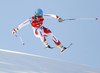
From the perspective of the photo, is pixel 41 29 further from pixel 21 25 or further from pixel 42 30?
pixel 21 25

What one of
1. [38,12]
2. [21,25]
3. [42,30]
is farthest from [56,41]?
[21,25]

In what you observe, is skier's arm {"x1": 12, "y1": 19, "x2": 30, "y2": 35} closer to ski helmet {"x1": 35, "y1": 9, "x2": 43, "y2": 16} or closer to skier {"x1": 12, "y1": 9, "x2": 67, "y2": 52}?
skier {"x1": 12, "y1": 9, "x2": 67, "y2": 52}

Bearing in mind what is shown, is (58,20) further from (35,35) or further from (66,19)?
(35,35)

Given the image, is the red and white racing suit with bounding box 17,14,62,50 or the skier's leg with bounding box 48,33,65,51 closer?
the red and white racing suit with bounding box 17,14,62,50

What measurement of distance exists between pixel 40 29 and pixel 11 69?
68.7 inches

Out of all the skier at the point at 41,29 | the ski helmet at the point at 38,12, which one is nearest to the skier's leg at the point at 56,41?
the skier at the point at 41,29

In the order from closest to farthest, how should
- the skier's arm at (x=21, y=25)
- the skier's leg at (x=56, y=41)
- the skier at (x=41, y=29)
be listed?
the skier at (x=41, y=29), the skier's leg at (x=56, y=41), the skier's arm at (x=21, y=25)

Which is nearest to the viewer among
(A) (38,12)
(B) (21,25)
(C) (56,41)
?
(A) (38,12)

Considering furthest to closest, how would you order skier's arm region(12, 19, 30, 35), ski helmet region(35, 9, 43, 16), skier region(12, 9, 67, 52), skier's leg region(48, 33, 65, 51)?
skier's arm region(12, 19, 30, 35) < skier's leg region(48, 33, 65, 51) < skier region(12, 9, 67, 52) < ski helmet region(35, 9, 43, 16)

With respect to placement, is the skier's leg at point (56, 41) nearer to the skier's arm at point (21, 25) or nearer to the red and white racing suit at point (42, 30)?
the red and white racing suit at point (42, 30)

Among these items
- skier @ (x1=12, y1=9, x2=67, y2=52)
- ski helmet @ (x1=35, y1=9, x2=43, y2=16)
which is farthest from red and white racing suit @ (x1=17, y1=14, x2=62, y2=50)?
ski helmet @ (x1=35, y1=9, x2=43, y2=16)

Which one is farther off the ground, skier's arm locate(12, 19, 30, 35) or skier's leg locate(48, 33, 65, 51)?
skier's arm locate(12, 19, 30, 35)

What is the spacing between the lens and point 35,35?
8648 millimetres

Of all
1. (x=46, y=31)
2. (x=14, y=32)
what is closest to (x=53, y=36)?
(x=46, y=31)
